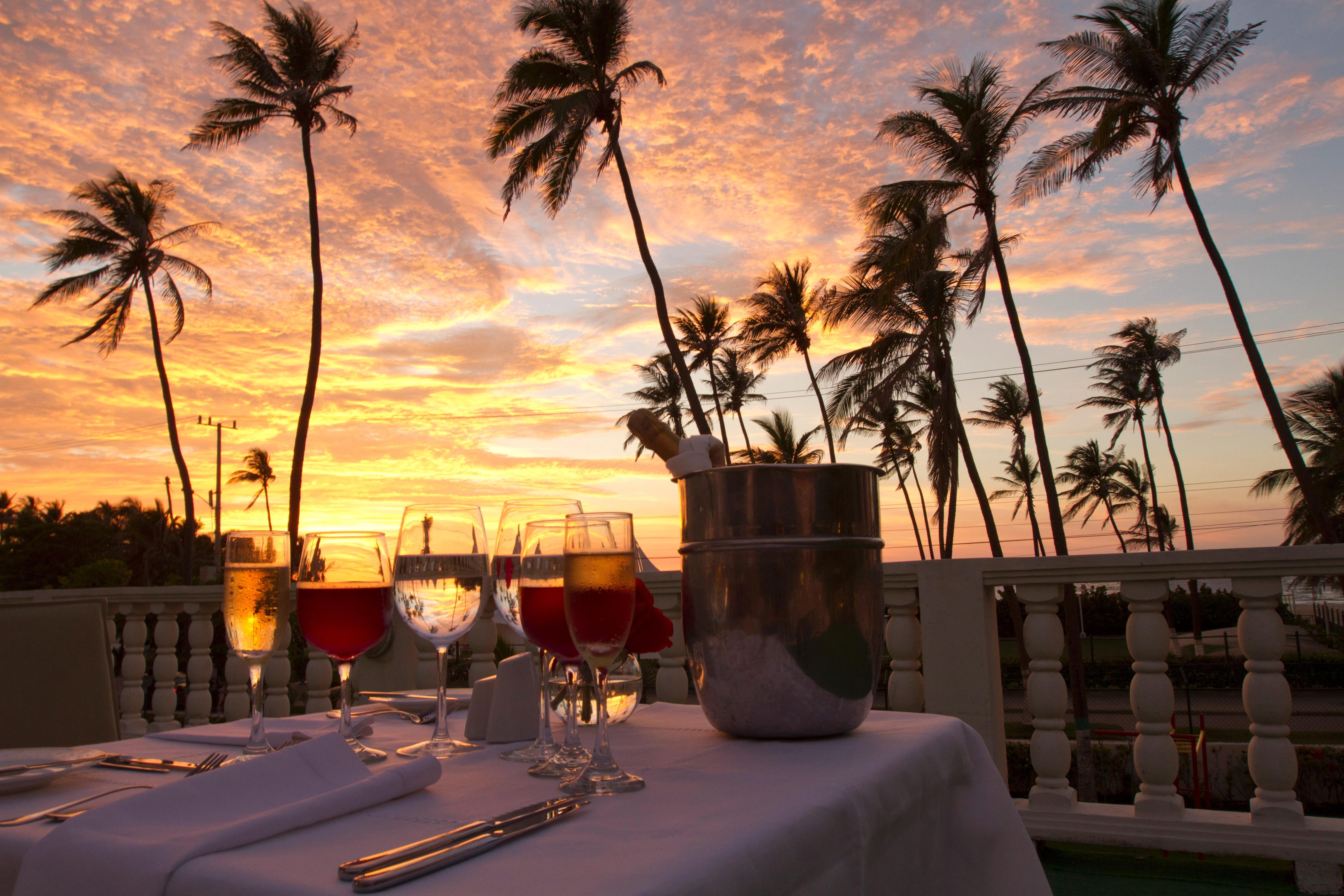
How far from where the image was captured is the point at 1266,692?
2.28 meters

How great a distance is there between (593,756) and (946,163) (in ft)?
64.6

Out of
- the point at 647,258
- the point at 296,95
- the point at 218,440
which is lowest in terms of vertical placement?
the point at 647,258

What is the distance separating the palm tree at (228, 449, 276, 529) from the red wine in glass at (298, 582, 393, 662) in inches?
2026

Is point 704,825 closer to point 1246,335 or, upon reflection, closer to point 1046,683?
point 1046,683

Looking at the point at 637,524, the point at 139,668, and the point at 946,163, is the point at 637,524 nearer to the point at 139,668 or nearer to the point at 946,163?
the point at 139,668

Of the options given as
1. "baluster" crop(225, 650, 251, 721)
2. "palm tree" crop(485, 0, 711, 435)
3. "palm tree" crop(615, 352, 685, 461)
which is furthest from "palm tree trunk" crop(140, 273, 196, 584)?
"baluster" crop(225, 650, 251, 721)

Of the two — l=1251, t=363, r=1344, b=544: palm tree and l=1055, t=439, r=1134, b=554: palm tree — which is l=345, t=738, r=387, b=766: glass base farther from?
l=1055, t=439, r=1134, b=554: palm tree

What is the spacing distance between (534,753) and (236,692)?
3.45 m

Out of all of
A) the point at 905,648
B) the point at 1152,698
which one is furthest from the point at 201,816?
the point at 1152,698

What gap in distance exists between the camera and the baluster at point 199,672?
3.89 m

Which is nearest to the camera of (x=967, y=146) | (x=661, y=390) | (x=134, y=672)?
(x=134, y=672)

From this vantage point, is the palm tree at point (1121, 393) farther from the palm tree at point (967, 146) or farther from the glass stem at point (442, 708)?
the glass stem at point (442, 708)

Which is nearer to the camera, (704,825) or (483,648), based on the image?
(704,825)

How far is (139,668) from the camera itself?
13.4ft
